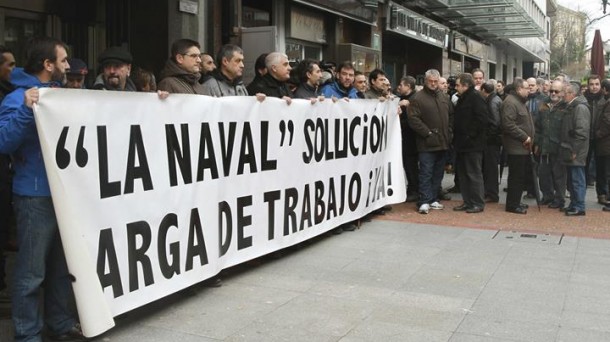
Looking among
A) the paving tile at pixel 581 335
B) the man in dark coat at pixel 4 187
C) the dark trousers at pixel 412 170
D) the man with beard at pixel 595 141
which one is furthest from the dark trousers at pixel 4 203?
the man with beard at pixel 595 141

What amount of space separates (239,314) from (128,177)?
126 cm

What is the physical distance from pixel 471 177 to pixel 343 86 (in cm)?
238

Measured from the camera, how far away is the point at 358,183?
7.74m

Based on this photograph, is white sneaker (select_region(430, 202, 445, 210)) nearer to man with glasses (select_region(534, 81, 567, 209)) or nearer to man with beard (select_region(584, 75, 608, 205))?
man with glasses (select_region(534, 81, 567, 209))

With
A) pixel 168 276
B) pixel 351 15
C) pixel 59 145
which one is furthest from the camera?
pixel 351 15

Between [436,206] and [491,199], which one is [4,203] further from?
[491,199]

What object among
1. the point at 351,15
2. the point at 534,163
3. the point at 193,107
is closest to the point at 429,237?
the point at 534,163

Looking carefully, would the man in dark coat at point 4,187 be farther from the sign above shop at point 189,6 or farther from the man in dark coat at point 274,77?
the sign above shop at point 189,6

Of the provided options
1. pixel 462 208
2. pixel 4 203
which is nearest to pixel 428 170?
pixel 462 208

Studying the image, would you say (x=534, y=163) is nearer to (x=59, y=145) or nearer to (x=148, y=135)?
(x=148, y=135)

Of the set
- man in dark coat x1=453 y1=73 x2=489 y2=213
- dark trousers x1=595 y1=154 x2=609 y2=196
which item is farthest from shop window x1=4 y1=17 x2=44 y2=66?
dark trousers x1=595 y1=154 x2=609 y2=196

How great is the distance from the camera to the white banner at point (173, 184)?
151 inches

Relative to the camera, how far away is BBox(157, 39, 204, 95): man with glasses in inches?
212

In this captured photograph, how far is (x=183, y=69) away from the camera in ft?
17.9
